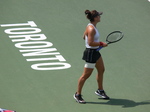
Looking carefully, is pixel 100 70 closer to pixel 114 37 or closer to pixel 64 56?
pixel 114 37

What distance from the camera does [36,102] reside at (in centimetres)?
1074

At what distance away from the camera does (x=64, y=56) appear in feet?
42.5

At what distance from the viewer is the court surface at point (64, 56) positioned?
1089 centimetres

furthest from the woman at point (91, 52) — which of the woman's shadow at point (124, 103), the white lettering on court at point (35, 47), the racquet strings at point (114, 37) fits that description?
the white lettering on court at point (35, 47)

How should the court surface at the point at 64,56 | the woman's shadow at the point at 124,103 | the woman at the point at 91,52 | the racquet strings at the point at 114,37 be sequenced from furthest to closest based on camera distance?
the racquet strings at the point at 114,37 → the court surface at the point at 64,56 → the woman's shadow at the point at 124,103 → the woman at the point at 91,52

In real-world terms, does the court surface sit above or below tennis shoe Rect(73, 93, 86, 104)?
above

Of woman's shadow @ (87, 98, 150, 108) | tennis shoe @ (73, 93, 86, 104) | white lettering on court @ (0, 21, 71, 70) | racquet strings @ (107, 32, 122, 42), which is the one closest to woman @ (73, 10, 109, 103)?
tennis shoe @ (73, 93, 86, 104)

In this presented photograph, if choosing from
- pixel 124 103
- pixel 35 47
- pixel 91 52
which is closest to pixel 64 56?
pixel 35 47

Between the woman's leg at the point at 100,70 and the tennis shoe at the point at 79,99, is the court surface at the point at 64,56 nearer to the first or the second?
the tennis shoe at the point at 79,99

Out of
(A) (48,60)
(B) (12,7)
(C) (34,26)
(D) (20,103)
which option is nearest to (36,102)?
(D) (20,103)

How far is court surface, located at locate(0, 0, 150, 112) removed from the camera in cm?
1089

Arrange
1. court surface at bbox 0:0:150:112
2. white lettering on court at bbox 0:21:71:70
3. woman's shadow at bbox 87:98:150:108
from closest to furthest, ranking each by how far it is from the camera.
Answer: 1. woman's shadow at bbox 87:98:150:108
2. court surface at bbox 0:0:150:112
3. white lettering on court at bbox 0:21:71:70

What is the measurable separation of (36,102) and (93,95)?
127cm

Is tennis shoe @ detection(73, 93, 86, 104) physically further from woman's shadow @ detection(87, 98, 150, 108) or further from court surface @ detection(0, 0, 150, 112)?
woman's shadow @ detection(87, 98, 150, 108)
